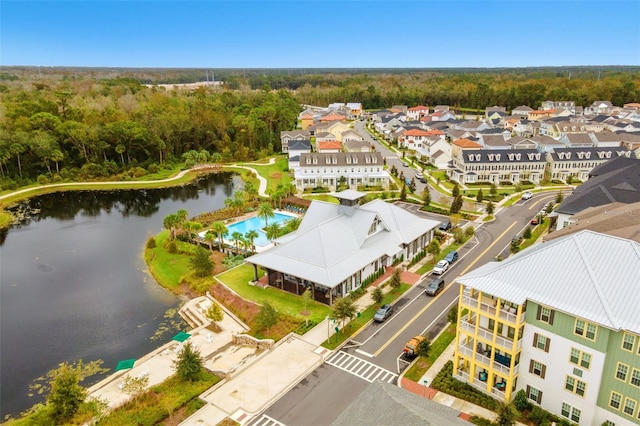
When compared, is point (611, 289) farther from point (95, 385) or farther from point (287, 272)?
point (95, 385)

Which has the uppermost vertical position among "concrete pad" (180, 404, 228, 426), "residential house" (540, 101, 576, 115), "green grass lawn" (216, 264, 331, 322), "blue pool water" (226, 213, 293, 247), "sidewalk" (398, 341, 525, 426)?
"residential house" (540, 101, 576, 115)

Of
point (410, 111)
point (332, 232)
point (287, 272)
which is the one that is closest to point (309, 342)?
point (287, 272)

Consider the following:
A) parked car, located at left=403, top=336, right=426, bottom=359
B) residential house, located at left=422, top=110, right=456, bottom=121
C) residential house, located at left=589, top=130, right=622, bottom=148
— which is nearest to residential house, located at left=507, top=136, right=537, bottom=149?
residential house, located at left=589, top=130, right=622, bottom=148

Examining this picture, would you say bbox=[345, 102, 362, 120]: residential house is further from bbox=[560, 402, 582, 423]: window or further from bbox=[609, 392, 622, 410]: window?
bbox=[609, 392, 622, 410]: window

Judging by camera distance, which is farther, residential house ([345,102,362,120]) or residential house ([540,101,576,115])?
residential house ([345,102,362,120])

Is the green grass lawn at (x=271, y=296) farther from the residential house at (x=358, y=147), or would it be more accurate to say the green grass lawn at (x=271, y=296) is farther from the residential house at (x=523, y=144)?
the residential house at (x=523, y=144)


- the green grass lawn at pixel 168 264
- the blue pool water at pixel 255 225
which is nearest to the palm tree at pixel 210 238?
the green grass lawn at pixel 168 264

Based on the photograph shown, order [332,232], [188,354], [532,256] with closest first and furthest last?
1. [532,256]
2. [188,354]
3. [332,232]
